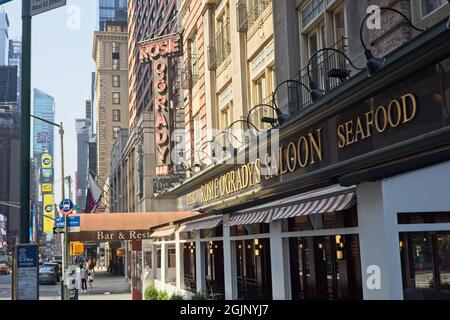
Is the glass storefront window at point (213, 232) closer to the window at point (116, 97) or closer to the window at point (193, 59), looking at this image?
the window at point (193, 59)

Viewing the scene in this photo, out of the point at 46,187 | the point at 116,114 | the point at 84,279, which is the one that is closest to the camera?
the point at 84,279

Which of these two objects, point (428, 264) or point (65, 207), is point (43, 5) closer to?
point (428, 264)

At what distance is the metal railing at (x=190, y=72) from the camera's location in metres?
26.2

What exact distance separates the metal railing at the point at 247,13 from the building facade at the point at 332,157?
2.4 inches

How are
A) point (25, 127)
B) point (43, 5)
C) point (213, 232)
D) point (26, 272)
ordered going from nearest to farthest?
point (26, 272), point (25, 127), point (43, 5), point (213, 232)

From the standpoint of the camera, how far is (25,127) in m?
9.45

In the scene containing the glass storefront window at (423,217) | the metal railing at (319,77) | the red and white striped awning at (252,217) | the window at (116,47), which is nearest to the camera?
the glass storefront window at (423,217)

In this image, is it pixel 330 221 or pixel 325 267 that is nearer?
pixel 330 221

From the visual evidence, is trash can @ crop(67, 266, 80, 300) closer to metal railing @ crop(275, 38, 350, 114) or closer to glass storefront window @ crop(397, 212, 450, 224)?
metal railing @ crop(275, 38, 350, 114)

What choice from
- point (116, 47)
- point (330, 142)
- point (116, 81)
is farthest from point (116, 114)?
point (330, 142)

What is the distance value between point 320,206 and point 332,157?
4.25 meters

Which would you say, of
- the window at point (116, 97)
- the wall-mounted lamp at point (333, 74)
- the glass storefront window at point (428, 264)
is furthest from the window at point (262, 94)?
the window at point (116, 97)

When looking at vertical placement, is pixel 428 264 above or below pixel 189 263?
above
